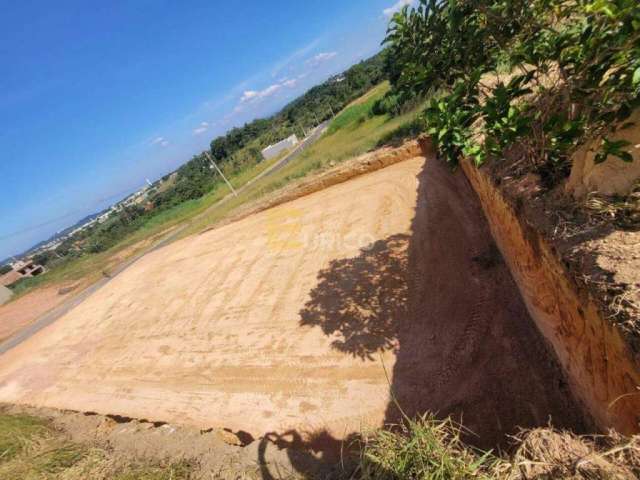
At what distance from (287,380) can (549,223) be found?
430 cm

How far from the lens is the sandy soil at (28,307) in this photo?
20.8 meters

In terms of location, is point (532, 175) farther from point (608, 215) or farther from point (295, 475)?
point (295, 475)

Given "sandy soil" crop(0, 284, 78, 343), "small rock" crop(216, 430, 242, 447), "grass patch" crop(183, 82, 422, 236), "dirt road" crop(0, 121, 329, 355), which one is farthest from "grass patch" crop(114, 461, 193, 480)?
"sandy soil" crop(0, 284, 78, 343)

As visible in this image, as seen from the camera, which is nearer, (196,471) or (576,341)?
(576,341)

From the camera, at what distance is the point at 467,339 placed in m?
4.62

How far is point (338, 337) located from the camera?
557 centimetres

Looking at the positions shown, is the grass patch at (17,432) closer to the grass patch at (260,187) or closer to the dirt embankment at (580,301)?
the dirt embankment at (580,301)

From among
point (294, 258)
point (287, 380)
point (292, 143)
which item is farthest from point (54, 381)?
point (292, 143)

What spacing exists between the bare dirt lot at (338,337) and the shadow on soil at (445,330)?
0.07 ft

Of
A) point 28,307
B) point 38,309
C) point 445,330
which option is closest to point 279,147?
point 28,307

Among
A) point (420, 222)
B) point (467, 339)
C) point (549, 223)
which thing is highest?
point (549, 223)

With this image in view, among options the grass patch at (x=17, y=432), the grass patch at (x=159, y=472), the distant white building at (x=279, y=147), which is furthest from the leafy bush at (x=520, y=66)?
the distant white building at (x=279, y=147)

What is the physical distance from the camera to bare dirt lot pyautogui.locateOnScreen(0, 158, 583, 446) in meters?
4.18

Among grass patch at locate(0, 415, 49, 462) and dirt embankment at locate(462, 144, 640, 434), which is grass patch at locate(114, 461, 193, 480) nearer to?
grass patch at locate(0, 415, 49, 462)
